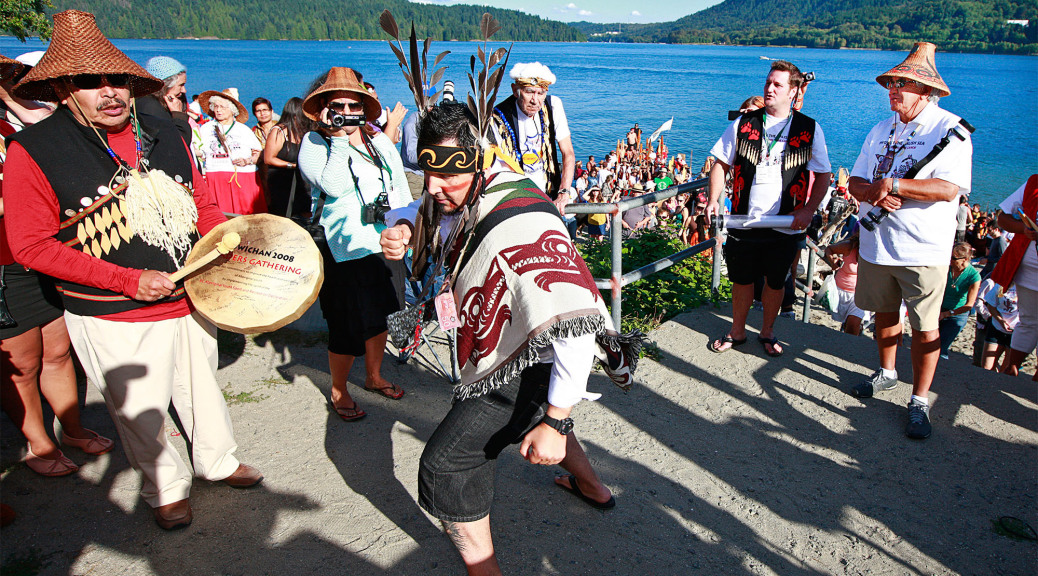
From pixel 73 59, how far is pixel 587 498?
2793 mm

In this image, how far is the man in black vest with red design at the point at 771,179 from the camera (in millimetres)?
3998

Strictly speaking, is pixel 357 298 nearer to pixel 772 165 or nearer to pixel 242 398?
pixel 242 398

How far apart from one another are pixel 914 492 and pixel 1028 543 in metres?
0.44

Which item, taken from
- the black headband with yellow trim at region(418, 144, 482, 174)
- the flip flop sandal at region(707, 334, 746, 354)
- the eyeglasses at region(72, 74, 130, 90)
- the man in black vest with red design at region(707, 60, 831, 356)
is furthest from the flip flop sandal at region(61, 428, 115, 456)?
the man in black vest with red design at region(707, 60, 831, 356)

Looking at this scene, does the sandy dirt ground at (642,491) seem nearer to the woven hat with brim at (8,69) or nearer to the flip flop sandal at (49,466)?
the flip flop sandal at (49,466)

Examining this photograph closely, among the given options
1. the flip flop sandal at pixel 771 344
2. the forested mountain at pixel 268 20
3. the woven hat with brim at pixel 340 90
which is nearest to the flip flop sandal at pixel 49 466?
the woven hat with brim at pixel 340 90

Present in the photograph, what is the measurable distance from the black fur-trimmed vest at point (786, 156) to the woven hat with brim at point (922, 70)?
571mm

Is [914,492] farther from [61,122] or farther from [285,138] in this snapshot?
[285,138]

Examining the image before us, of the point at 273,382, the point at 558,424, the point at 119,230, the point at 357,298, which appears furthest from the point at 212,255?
the point at 273,382

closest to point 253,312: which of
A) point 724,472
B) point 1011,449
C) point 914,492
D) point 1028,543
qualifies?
point 724,472

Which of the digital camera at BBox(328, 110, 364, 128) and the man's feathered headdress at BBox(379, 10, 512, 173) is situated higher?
the man's feathered headdress at BBox(379, 10, 512, 173)

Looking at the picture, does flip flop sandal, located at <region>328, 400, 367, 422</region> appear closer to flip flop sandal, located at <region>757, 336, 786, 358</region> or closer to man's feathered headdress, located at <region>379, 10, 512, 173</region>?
man's feathered headdress, located at <region>379, 10, 512, 173</region>

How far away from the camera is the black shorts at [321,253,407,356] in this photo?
10.8 feet

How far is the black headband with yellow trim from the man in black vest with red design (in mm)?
2674
